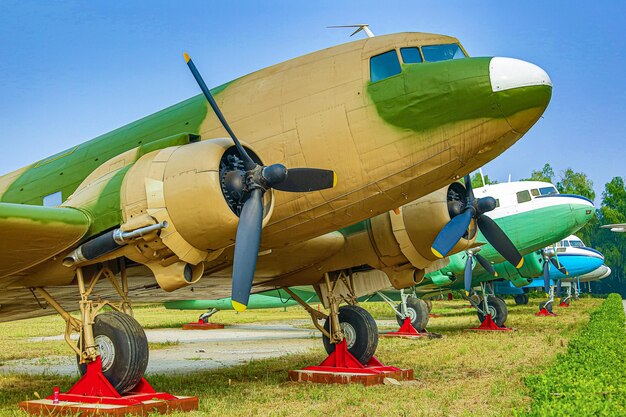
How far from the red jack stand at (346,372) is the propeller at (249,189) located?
399cm

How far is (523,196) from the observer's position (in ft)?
85.1

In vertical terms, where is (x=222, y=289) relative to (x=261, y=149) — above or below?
below

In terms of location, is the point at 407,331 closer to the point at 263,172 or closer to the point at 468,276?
the point at 468,276

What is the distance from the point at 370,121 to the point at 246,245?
8.10 feet

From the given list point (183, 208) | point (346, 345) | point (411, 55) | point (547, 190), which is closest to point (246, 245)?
point (183, 208)

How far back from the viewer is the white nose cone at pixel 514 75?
330 inches

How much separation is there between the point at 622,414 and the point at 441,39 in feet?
19.5

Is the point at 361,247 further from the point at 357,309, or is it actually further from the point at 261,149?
the point at 261,149

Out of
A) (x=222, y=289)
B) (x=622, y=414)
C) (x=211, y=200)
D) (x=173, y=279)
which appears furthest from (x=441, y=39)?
(x=222, y=289)

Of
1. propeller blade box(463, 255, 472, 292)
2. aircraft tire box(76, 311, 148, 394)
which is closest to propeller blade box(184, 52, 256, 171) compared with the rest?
aircraft tire box(76, 311, 148, 394)

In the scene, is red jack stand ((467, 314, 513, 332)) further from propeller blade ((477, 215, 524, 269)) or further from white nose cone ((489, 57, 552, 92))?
white nose cone ((489, 57, 552, 92))

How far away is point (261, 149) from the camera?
9.58m

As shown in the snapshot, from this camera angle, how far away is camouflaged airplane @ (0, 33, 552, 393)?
838 cm

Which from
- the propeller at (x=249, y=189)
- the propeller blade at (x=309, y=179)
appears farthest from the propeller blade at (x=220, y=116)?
the propeller blade at (x=309, y=179)
